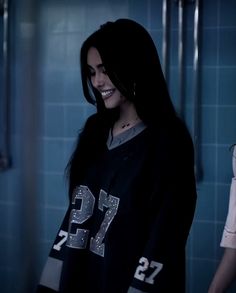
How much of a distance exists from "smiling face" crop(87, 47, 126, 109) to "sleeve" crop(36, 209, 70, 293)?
0.31m

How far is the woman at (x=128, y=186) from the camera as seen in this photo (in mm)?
1041

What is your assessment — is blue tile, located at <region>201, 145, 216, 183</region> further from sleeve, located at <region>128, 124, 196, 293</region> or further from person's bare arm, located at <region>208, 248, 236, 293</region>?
sleeve, located at <region>128, 124, 196, 293</region>

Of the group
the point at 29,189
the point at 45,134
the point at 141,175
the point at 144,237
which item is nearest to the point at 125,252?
the point at 144,237

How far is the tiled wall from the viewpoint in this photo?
1915 mm

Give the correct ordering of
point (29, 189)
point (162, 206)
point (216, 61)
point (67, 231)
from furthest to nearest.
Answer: point (216, 61) → point (67, 231) → point (162, 206) → point (29, 189)

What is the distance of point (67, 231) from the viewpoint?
1.25m

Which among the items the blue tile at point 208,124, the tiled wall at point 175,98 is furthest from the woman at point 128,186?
the blue tile at point 208,124

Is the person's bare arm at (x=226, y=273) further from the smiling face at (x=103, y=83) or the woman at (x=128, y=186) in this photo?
the smiling face at (x=103, y=83)

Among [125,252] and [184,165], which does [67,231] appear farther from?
[184,165]

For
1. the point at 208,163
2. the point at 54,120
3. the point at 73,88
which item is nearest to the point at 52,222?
the point at 54,120

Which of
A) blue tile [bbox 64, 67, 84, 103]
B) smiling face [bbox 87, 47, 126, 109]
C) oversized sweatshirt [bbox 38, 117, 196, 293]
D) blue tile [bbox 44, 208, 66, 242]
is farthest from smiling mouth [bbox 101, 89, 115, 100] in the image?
blue tile [bbox 44, 208, 66, 242]

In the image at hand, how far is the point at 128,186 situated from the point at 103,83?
245 mm

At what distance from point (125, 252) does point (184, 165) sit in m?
0.22

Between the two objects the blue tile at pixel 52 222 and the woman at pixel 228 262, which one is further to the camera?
the blue tile at pixel 52 222
